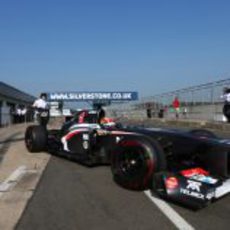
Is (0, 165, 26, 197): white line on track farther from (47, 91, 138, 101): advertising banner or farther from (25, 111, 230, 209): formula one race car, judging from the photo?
(47, 91, 138, 101): advertising banner

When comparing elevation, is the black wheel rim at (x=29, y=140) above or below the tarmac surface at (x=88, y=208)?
above

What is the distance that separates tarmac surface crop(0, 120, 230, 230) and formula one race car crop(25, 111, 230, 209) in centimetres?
19

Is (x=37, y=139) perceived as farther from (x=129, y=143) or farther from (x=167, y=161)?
(x=167, y=161)

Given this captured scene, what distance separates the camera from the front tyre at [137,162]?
585 cm

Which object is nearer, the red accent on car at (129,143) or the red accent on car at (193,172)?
the red accent on car at (193,172)

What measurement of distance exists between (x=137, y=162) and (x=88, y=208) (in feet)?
3.43

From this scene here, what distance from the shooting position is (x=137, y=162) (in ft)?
20.0

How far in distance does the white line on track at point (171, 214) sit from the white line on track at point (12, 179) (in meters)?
1.97

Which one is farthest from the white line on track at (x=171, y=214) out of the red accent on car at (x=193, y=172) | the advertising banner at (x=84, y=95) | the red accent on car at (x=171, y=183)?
the advertising banner at (x=84, y=95)

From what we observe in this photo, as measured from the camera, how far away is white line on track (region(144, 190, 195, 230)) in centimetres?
463

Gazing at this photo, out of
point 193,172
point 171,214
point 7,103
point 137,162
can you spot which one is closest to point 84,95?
point 7,103

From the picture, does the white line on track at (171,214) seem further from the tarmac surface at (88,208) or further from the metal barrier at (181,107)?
the metal barrier at (181,107)

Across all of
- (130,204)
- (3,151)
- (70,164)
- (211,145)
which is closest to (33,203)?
(130,204)

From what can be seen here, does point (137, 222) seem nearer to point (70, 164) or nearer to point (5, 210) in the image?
point (5, 210)
